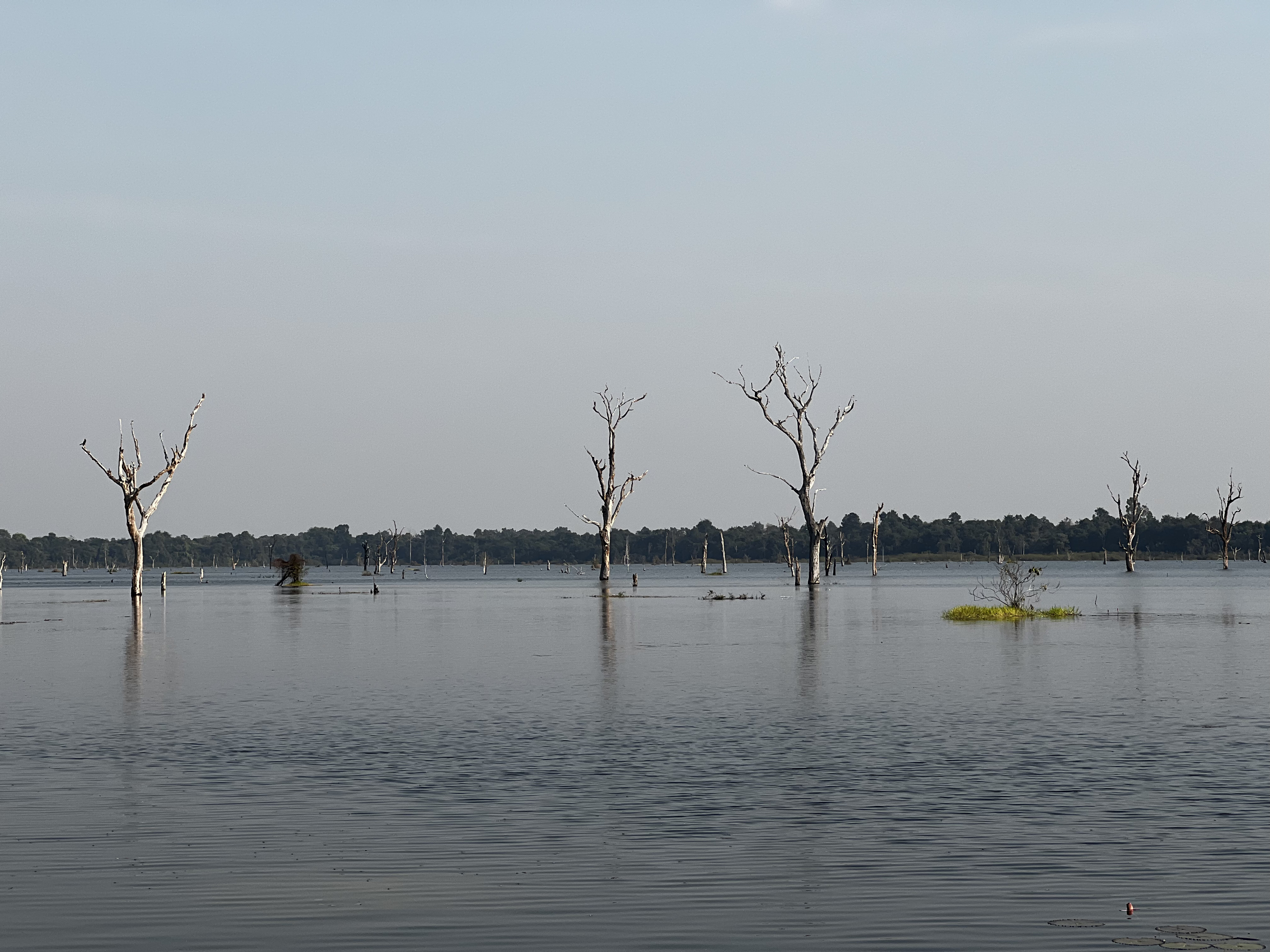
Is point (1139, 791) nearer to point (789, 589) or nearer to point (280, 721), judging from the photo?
point (280, 721)

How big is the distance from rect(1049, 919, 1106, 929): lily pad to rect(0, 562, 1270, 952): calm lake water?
16cm

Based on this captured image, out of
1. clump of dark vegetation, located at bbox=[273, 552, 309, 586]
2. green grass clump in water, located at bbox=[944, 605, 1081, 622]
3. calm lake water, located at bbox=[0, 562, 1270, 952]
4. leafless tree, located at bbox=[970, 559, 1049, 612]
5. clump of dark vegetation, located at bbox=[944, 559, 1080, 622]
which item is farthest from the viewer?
clump of dark vegetation, located at bbox=[273, 552, 309, 586]

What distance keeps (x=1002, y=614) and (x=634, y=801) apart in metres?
51.0

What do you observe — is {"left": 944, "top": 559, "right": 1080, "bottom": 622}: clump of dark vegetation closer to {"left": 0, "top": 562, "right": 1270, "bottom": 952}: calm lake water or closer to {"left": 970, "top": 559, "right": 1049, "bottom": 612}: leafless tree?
{"left": 970, "top": 559, "right": 1049, "bottom": 612}: leafless tree

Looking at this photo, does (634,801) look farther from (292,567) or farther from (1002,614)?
(292,567)

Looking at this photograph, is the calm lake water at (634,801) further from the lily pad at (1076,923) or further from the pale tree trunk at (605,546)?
the pale tree trunk at (605,546)

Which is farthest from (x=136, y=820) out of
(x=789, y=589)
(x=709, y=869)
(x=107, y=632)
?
(x=789, y=589)

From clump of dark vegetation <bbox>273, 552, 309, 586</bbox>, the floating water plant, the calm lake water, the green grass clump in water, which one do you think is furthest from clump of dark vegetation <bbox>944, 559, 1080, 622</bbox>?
clump of dark vegetation <bbox>273, 552, 309, 586</bbox>

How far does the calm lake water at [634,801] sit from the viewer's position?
11891 millimetres

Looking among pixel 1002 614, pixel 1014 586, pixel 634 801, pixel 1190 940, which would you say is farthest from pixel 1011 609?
pixel 1190 940

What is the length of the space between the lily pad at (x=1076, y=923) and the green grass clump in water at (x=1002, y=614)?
5287 cm

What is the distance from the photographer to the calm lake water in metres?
11.9

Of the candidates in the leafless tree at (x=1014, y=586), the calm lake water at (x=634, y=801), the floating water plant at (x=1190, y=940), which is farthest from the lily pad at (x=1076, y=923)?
the leafless tree at (x=1014, y=586)

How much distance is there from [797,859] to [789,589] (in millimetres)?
105146
